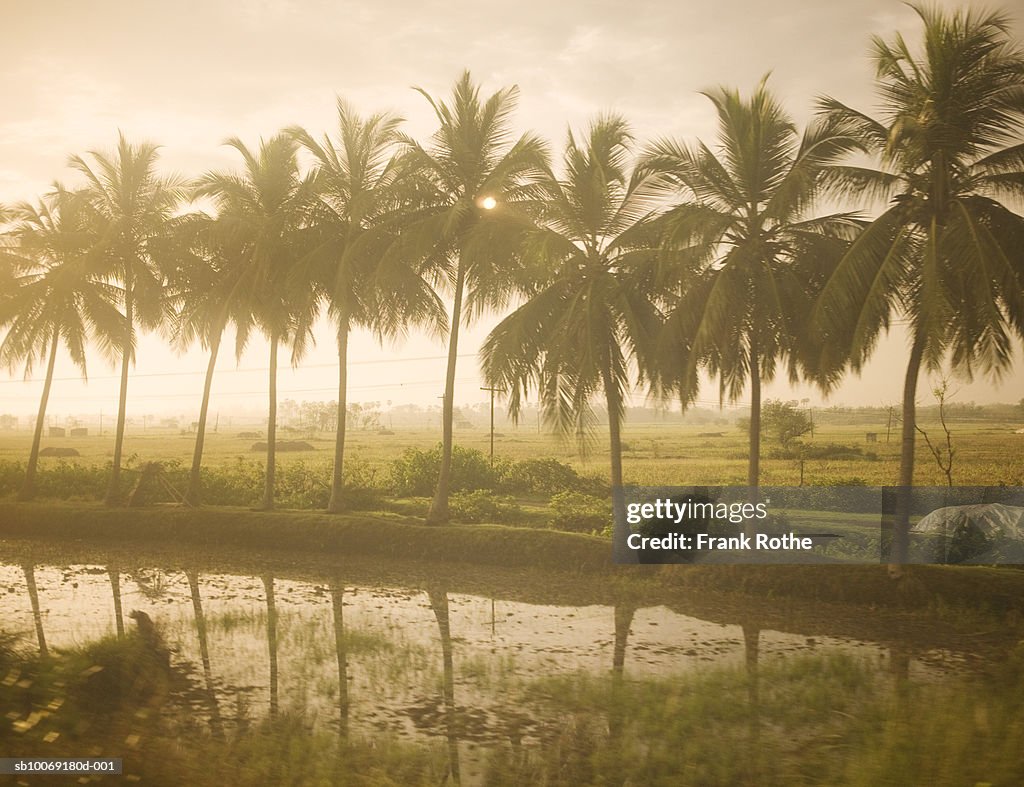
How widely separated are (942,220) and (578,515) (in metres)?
11.8

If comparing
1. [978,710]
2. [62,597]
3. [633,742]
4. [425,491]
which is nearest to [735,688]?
[633,742]

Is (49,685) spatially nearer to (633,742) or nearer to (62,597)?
(633,742)

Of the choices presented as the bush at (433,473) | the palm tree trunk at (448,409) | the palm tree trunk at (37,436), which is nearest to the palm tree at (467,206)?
the palm tree trunk at (448,409)

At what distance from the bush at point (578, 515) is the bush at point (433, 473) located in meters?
7.02

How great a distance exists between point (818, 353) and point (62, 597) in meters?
14.9

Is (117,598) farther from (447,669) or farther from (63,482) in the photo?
(63,482)

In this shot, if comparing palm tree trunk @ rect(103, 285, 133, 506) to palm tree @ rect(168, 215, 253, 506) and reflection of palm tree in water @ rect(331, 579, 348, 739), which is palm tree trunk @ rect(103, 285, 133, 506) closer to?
palm tree @ rect(168, 215, 253, 506)

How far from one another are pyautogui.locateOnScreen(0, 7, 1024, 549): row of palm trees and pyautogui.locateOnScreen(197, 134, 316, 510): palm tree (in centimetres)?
9

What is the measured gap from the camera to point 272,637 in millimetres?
11148

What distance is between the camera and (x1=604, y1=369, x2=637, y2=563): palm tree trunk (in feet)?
53.2

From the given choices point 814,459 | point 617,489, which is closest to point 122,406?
point 617,489

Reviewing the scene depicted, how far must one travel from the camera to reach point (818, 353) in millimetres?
14383

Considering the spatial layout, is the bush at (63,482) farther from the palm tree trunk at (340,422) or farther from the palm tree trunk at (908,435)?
the palm tree trunk at (908,435)

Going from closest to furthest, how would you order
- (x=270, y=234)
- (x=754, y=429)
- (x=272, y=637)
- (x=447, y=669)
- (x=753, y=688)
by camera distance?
(x=753, y=688) < (x=447, y=669) < (x=272, y=637) < (x=754, y=429) < (x=270, y=234)
